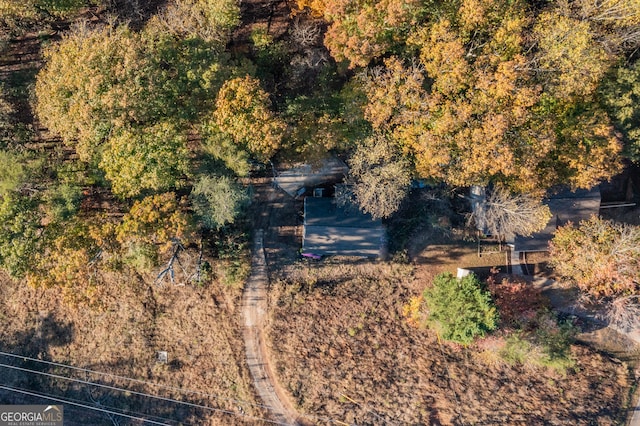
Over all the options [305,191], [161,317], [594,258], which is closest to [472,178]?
[594,258]

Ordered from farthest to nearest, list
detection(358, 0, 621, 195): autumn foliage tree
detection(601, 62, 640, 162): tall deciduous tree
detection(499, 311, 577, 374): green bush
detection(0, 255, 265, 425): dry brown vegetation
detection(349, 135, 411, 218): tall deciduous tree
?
detection(0, 255, 265, 425): dry brown vegetation → detection(499, 311, 577, 374): green bush → detection(349, 135, 411, 218): tall deciduous tree → detection(601, 62, 640, 162): tall deciduous tree → detection(358, 0, 621, 195): autumn foliage tree

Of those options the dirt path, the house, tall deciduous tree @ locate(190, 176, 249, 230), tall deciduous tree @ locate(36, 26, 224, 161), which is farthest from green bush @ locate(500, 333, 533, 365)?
tall deciduous tree @ locate(36, 26, 224, 161)

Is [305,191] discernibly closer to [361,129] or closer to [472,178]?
[361,129]

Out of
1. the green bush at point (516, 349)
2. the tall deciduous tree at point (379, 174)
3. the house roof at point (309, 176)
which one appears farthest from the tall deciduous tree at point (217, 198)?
the green bush at point (516, 349)

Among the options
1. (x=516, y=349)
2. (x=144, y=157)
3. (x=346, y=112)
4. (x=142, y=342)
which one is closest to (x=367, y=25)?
(x=346, y=112)

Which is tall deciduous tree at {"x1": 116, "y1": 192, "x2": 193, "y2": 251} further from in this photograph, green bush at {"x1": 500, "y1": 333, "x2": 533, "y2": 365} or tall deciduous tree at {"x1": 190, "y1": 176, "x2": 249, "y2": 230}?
green bush at {"x1": 500, "y1": 333, "x2": 533, "y2": 365}

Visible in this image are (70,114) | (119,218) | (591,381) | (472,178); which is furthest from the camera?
(591,381)
